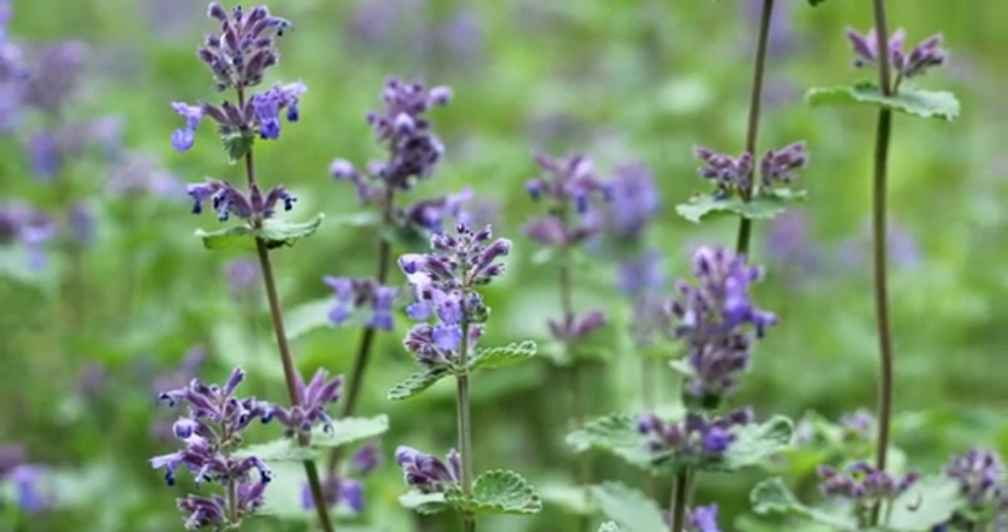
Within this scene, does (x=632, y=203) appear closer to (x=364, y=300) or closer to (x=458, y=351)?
(x=364, y=300)

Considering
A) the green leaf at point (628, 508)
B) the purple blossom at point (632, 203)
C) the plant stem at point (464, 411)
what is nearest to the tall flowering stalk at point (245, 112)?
the plant stem at point (464, 411)

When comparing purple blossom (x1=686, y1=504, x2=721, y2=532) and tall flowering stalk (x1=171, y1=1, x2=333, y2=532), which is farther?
purple blossom (x1=686, y1=504, x2=721, y2=532)

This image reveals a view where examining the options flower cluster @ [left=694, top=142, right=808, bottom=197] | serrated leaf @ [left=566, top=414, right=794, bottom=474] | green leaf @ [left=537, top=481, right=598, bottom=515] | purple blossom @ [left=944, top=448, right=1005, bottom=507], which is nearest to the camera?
serrated leaf @ [left=566, top=414, right=794, bottom=474]

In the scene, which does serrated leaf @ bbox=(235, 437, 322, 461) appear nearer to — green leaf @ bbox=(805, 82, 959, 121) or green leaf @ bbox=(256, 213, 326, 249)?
green leaf @ bbox=(256, 213, 326, 249)

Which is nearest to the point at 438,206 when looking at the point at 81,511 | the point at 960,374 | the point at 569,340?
the point at 569,340

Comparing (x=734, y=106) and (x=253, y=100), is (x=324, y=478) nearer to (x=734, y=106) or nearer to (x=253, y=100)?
(x=253, y=100)

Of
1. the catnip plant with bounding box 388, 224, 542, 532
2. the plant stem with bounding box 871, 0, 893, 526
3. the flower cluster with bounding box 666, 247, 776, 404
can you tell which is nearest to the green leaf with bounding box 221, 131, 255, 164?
the catnip plant with bounding box 388, 224, 542, 532
